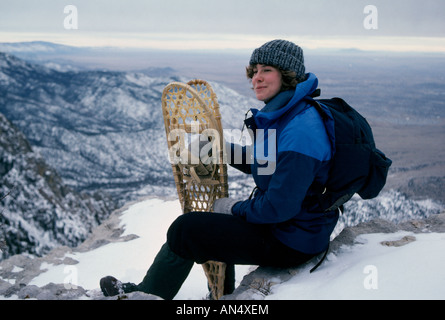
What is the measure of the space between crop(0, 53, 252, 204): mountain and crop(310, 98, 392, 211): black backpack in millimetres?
103473

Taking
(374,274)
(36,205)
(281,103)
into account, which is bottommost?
(36,205)

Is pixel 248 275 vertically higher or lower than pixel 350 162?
lower

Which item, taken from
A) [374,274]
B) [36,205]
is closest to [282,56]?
[374,274]

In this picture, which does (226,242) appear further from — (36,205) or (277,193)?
(36,205)

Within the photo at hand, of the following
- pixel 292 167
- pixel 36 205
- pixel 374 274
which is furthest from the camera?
pixel 36 205

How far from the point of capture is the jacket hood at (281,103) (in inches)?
111

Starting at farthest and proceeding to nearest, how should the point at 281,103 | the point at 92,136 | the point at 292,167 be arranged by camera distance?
the point at 92,136 < the point at 281,103 < the point at 292,167

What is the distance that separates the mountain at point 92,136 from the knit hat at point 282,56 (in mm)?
103268

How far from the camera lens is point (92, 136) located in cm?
16088

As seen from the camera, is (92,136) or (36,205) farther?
(92,136)

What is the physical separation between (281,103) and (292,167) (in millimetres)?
582

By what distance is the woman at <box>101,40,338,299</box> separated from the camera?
264 cm

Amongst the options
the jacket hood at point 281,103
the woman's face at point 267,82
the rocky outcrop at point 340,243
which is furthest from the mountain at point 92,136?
the jacket hood at point 281,103
